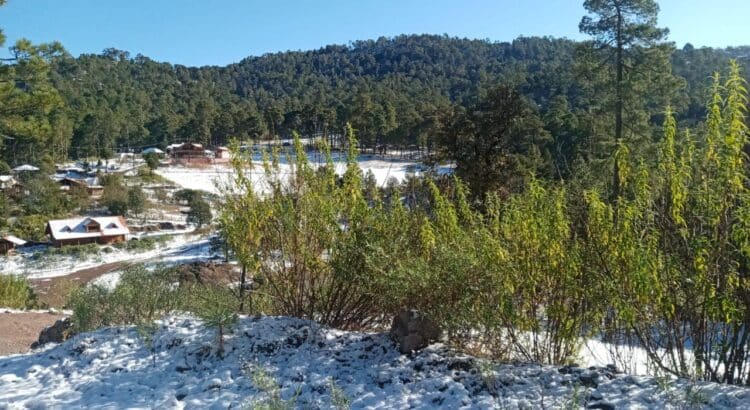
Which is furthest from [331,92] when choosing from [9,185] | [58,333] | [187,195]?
[58,333]

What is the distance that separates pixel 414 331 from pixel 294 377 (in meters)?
0.97

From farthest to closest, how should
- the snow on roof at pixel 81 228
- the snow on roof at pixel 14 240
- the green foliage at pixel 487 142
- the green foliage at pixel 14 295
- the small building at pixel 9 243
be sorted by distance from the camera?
the snow on roof at pixel 81 228 < the snow on roof at pixel 14 240 < the small building at pixel 9 243 < the green foliage at pixel 487 142 < the green foliage at pixel 14 295

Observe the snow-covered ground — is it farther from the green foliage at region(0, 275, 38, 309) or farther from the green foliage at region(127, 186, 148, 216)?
the green foliage at region(0, 275, 38, 309)

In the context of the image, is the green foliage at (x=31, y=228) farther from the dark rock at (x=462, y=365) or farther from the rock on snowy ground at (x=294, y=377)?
the dark rock at (x=462, y=365)

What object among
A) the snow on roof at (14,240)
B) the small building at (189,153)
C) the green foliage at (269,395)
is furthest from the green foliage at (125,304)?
the small building at (189,153)

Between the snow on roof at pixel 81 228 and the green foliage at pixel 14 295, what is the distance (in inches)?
787

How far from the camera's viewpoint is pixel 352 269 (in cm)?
450

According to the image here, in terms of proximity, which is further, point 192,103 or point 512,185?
point 192,103

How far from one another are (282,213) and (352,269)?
88 cm

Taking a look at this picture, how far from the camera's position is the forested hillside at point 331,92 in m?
41.3

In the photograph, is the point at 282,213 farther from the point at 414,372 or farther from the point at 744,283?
the point at 744,283

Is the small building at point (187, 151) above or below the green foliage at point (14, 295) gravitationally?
above

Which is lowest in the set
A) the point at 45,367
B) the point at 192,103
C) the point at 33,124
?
the point at 45,367

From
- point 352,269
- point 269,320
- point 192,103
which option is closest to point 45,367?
point 269,320
